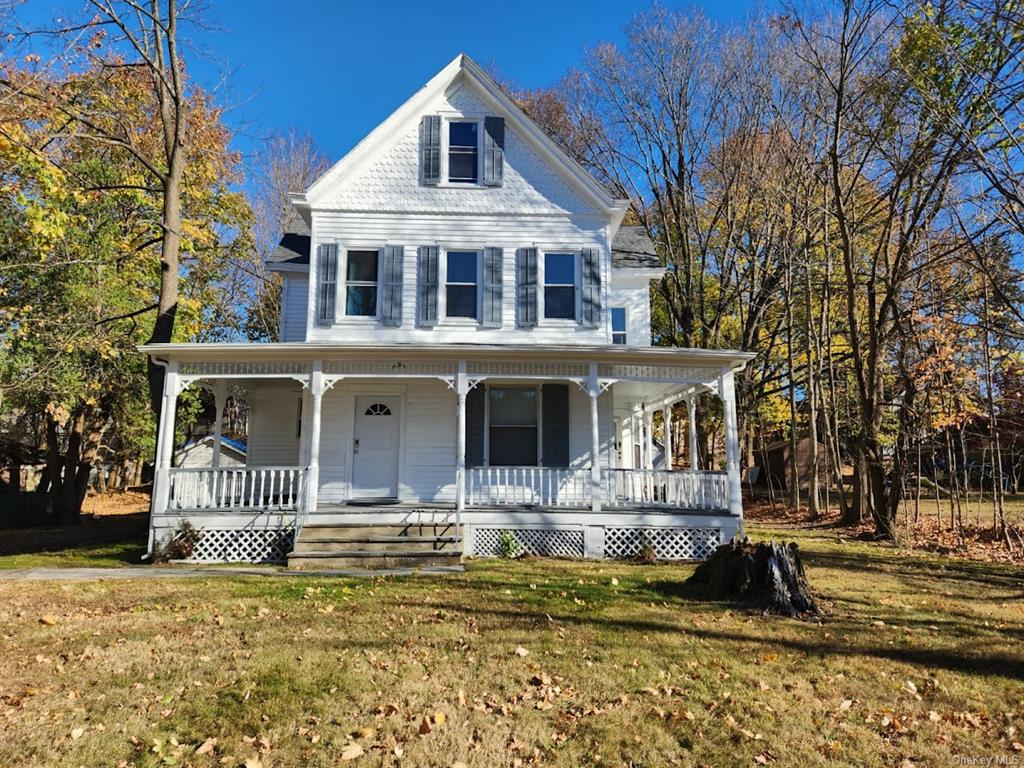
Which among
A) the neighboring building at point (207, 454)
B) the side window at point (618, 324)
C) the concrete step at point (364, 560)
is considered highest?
the side window at point (618, 324)

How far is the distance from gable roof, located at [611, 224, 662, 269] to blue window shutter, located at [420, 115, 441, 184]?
484 centimetres

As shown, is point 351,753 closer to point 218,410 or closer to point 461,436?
point 461,436

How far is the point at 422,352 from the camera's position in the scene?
38.4 feet

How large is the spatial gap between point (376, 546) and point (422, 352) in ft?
12.1

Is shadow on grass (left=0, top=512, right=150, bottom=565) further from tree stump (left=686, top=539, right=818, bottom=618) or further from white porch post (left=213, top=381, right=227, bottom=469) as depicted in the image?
tree stump (left=686, top=539, right=818, bottom=618)

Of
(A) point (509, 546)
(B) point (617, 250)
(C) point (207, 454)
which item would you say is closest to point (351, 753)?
(A) point (509, 546)

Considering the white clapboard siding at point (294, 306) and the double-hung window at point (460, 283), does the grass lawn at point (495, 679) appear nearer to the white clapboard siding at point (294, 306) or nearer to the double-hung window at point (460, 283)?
the double-hung window at point (460, 283)

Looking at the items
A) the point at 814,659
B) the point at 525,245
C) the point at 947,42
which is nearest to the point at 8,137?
the point at 525,245

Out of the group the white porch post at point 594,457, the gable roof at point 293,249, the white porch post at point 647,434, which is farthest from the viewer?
the white porch post at point 647,434

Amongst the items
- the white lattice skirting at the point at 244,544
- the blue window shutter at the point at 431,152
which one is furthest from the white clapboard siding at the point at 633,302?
the white lattice skirting at the point at 244,544

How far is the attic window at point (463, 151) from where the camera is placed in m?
14.0

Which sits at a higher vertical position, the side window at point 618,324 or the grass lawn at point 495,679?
the side window at point 618,324

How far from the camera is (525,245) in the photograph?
13.7m

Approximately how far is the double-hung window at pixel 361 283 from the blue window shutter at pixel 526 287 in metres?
3.17
